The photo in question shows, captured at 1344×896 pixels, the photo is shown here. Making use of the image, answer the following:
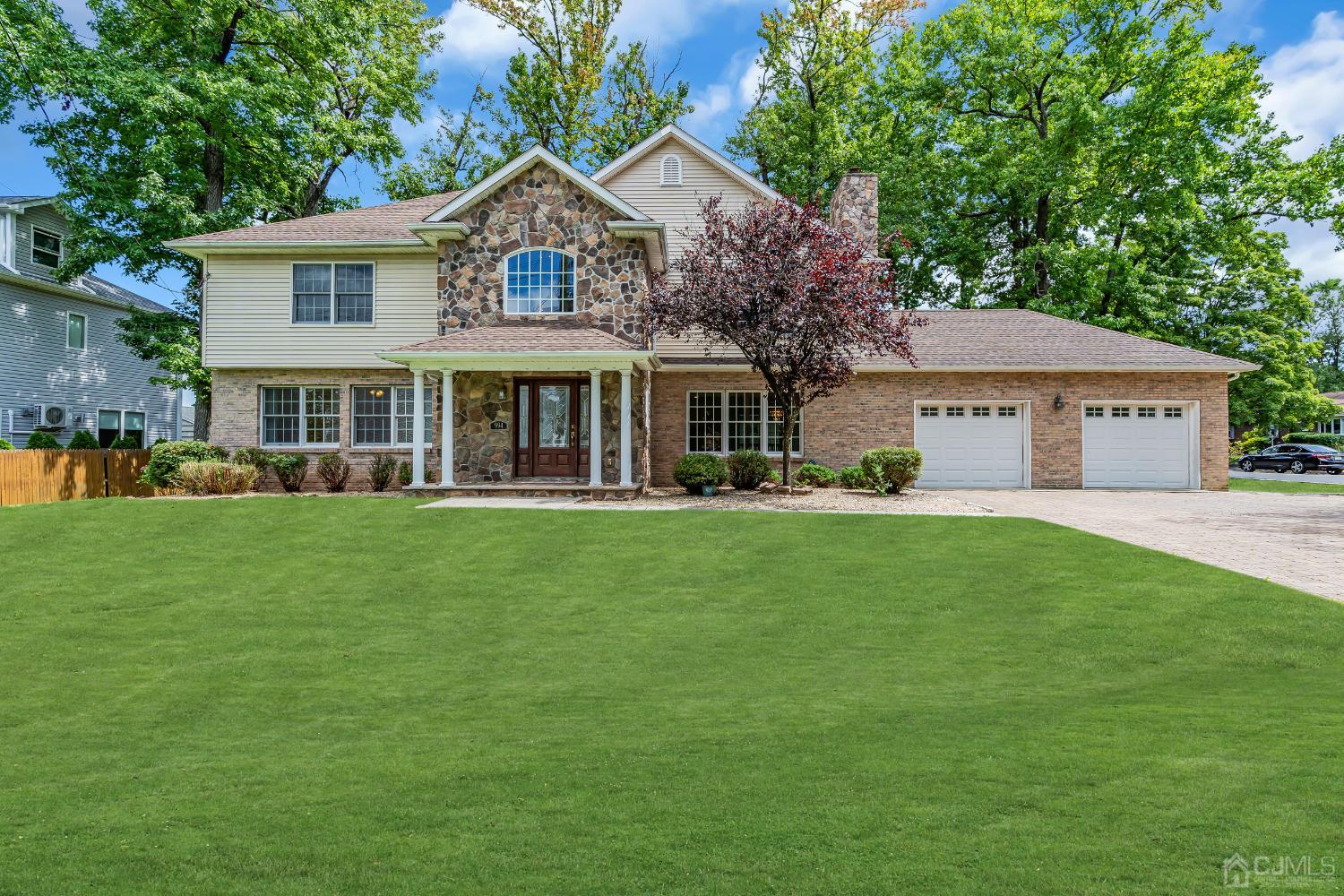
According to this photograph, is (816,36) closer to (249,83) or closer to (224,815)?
(249,83)

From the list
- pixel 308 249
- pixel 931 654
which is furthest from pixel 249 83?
pixel 931 654

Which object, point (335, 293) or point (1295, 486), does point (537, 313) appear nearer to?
point (335, 293)

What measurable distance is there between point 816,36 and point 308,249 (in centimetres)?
2239

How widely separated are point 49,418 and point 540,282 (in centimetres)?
1772

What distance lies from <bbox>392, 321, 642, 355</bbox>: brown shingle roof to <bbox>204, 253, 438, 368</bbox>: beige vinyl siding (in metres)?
1.83

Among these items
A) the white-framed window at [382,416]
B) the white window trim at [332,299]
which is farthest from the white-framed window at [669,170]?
the white-framed window at [382,416]

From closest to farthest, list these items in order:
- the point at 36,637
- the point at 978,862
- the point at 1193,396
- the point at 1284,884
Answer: the point at 1284,884, the point at 978,862, the point at 36,637, the point at 1193,396

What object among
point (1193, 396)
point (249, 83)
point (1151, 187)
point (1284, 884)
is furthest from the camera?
point (1151, 187)

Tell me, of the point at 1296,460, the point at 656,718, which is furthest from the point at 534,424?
the point at 1296,460

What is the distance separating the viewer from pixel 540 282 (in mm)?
19344

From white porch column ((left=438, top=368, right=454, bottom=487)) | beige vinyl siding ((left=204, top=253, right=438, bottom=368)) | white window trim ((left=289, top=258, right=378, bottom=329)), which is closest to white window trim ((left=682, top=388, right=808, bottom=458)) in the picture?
white porch column ((left=438, top=368, right=454, bottom=487))

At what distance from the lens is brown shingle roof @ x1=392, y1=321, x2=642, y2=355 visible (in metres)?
17.4

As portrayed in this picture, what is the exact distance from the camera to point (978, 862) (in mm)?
3299

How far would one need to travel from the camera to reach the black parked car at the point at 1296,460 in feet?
112
